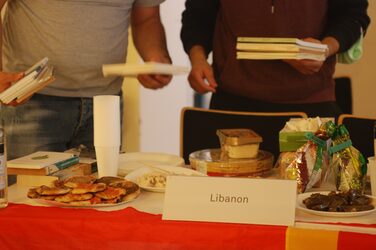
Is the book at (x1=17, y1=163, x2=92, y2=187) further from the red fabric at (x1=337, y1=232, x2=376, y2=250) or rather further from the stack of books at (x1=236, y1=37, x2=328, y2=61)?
the red fabric at (x1=337, y1=232, x2=376, y2=250)

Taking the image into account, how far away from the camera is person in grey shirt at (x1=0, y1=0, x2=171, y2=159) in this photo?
1959 millimetres

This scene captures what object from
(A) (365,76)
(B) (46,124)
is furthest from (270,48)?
(A) (365,76)

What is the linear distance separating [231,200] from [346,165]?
35cm

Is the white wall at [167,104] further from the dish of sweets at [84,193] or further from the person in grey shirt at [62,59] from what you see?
the dish of sweets at [84,193]

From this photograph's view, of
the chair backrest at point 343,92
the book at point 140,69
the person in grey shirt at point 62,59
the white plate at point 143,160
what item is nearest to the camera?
the book at point 140,69

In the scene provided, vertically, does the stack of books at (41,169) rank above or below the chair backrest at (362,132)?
below

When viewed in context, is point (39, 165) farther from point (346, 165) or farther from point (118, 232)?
point (346, 165)

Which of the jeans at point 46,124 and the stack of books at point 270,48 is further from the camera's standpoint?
the jeans at point 46,124

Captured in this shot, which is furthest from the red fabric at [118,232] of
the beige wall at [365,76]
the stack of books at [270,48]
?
the beige wall at [365,76]

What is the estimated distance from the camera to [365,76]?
3852 millimetres

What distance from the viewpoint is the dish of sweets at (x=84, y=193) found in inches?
50.2

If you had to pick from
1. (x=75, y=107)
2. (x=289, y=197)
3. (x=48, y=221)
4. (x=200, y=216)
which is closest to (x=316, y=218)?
(x=289, y=197)

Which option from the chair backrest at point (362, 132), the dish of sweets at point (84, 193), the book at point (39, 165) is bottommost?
the dish of sweets at point (84, 193)

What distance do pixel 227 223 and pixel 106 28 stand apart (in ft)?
3.46
